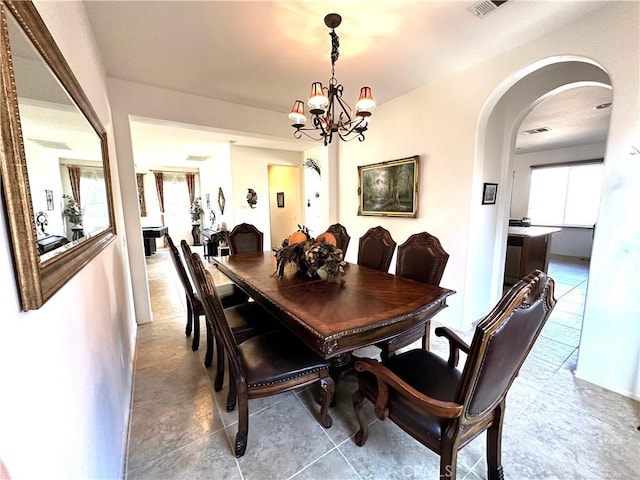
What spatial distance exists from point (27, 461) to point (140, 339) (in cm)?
268

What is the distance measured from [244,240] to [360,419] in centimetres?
250

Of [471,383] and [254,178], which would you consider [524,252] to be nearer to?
[471,383]

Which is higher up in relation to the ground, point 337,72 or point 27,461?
point 337,72

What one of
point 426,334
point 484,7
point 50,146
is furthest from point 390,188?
point 50,146

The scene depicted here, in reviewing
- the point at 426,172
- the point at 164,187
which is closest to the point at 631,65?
the point at 426,172

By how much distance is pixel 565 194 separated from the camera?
673 centimetres

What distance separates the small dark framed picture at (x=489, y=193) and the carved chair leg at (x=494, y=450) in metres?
2.23

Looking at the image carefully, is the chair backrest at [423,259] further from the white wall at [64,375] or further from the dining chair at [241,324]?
the white wall at [64,375]

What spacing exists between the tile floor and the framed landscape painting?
203 centimetres

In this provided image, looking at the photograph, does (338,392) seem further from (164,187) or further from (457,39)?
(164,187)

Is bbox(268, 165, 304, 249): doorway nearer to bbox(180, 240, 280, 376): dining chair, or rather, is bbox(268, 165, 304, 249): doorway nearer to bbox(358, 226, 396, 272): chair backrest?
bbox(358, 226, 396, 272): chair backrest

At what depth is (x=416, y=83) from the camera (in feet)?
9.92

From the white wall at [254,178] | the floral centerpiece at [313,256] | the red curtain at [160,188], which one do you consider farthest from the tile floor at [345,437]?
the red curtain at [160,188]

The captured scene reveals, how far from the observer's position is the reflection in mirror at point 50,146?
0.71 meters
